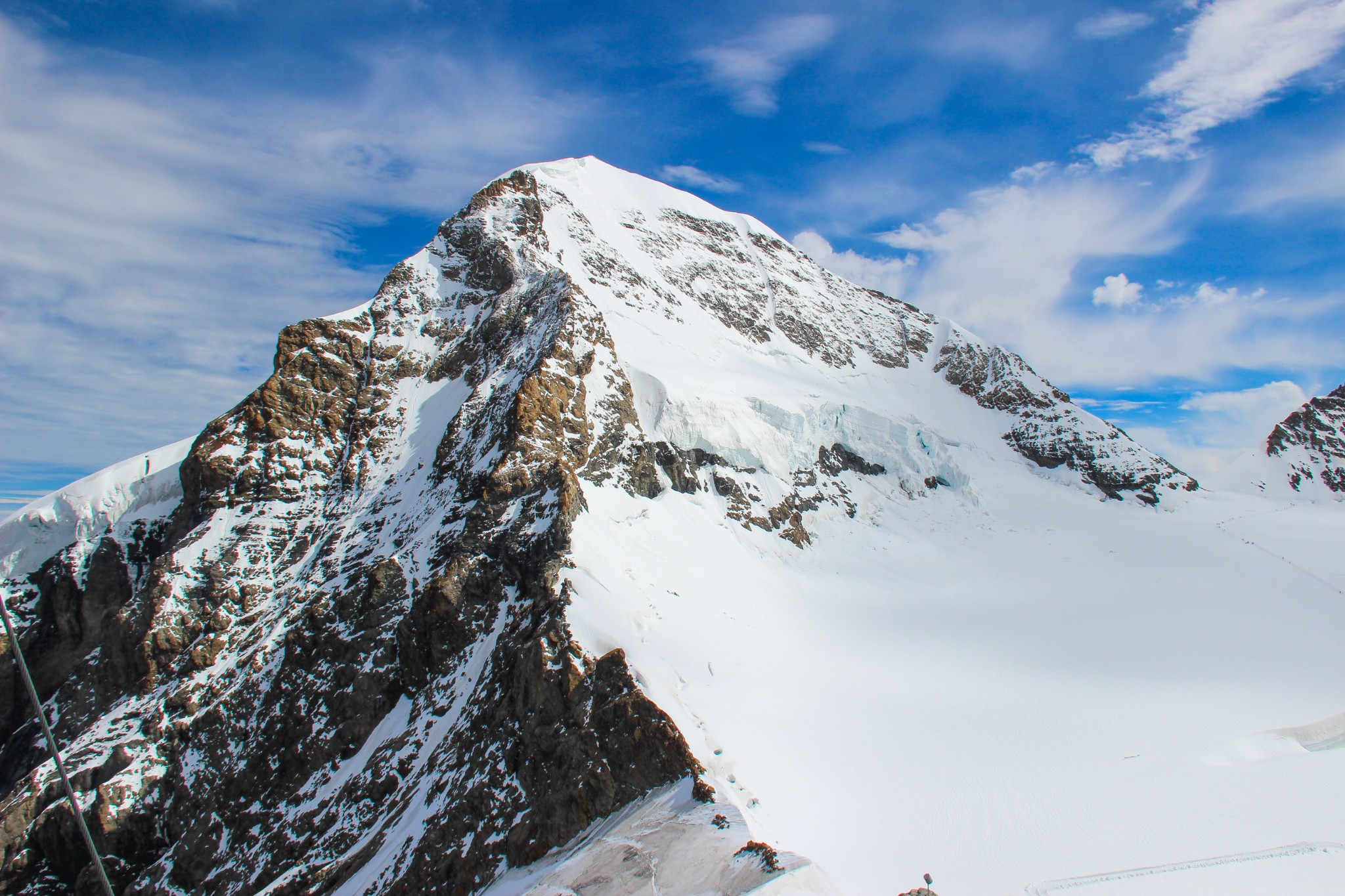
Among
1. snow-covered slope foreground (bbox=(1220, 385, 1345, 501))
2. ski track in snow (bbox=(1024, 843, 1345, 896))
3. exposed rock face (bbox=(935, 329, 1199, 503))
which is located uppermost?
exposed rock face (bbox=(935, 329, 1199, 503))

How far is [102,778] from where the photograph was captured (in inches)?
1135

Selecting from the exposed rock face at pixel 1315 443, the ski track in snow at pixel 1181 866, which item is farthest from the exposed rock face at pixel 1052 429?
the ski track in snow at pixel 1181 866

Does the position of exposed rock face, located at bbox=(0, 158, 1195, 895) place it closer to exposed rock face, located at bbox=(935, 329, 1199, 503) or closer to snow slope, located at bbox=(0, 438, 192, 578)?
snow slope, located at bbox=(0, 438, 192, 578)

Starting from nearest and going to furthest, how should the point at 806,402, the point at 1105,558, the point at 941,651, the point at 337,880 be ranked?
the point at 337,880 → the point at 941,651 → the point at 1105,558 → the point at 806,402

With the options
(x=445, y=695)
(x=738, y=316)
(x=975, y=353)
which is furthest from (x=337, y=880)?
(x=975, y=353)

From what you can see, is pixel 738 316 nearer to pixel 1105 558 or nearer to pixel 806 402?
pixel 806 402

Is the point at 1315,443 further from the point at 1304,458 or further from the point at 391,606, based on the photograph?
the point at 391,606

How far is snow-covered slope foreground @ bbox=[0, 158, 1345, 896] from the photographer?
2002cm

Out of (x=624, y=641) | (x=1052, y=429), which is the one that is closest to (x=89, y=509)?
(x=624, y=641)

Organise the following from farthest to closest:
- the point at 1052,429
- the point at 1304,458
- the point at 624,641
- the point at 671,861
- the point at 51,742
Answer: the point at 1304,458, the point at 1052,429, the point at 624,641, the point at 671,861, the point at 51,742

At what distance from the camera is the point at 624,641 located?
76.1 ft

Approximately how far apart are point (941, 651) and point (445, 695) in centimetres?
2299

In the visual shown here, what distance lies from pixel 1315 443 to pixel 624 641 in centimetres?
8390

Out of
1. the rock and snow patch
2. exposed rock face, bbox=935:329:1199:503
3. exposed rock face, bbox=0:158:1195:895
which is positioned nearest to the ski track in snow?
the rock and snow patch
